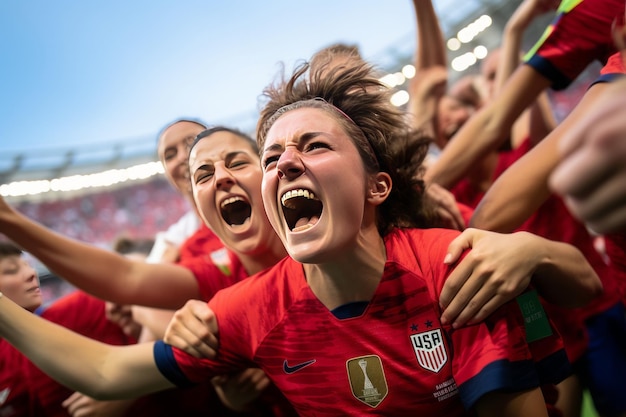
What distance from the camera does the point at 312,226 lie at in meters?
0.71

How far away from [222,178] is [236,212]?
77 millimetres

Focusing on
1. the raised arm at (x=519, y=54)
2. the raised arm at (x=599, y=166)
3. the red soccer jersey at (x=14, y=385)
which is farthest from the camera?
the raised arm at (x=519, y=54)

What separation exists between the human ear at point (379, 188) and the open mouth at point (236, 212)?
242mm

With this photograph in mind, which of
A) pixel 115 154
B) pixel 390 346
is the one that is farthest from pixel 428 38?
→ pixel 115 154

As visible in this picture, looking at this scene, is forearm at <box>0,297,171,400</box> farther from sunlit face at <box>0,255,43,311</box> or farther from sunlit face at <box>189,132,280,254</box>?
sunlit face at <box>189,132,280,254</box>

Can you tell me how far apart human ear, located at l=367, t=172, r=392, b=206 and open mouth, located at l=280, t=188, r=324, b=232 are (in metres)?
0.10

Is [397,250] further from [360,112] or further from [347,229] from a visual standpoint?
[360,112]

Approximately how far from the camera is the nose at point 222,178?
0.87 metres

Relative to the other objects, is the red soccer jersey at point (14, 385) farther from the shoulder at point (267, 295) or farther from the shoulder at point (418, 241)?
the shoulder at point (418, 241)

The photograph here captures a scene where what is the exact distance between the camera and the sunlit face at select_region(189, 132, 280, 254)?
88 cm

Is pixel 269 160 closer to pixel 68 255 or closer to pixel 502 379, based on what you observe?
pixel 502 379

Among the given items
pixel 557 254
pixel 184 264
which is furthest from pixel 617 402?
pixel 184 264

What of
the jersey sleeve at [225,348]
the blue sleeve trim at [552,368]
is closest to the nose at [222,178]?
the jersey sleeve at [225,348]

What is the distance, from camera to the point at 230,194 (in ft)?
2.88
